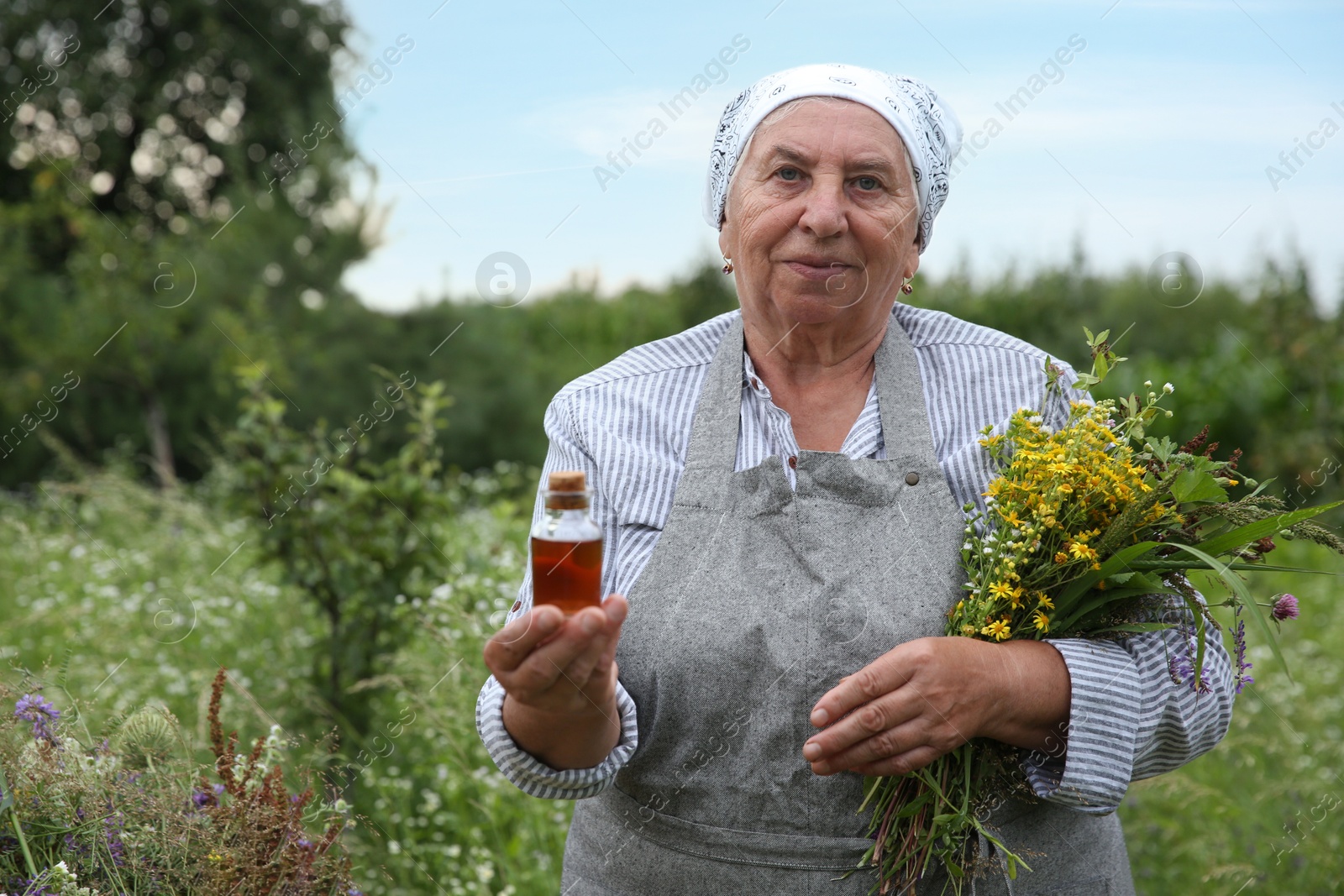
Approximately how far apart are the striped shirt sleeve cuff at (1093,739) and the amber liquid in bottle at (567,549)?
0.81 meters

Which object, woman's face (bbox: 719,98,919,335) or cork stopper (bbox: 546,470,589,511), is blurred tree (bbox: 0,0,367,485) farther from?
cork stopper (bbox: 546,470,589,511)

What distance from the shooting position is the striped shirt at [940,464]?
1.68m

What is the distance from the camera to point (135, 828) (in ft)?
5.31

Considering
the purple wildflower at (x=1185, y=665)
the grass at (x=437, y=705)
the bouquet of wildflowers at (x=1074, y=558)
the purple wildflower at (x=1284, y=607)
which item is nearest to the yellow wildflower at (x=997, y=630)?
the bouquet of wildflowers at (x=1074, y=558)

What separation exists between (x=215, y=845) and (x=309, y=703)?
2405 millimetres

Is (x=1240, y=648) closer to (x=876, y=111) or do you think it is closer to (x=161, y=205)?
(x=876, y=111)

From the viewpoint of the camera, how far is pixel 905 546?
5.88 feet

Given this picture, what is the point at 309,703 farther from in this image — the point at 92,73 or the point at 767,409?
the point at 92,73

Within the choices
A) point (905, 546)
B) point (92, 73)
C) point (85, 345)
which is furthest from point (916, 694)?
point (92, 73)

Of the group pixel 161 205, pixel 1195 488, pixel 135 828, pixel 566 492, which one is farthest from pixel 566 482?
pixel 161 205

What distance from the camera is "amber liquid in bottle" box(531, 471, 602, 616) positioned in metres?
1.33

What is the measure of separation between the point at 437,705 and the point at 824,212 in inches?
90.8

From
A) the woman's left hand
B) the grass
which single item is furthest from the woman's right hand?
the grass

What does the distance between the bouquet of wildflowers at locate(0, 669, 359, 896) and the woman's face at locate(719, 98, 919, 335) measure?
1.16m
